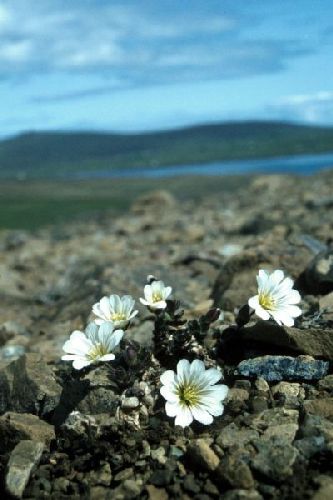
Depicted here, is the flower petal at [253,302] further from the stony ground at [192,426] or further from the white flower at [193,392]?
the white flower at [193,392]

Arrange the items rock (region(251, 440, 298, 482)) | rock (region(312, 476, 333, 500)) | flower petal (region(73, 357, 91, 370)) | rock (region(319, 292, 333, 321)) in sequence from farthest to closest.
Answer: rock (region(319, 292, 333, 321)), flower petal (region(73, 357, 91, 370)), rock (region(251, 440, 298, 482)), rock (region(312, 476, 333, 500))

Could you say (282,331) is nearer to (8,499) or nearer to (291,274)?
(8,499)

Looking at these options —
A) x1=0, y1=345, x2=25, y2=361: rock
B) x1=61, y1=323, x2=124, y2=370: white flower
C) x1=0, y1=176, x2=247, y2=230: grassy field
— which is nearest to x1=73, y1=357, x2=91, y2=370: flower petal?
x1=61, y1=323, x2=124, y2=370: white flower

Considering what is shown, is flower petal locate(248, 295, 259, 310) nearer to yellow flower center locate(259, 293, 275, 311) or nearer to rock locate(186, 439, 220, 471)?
yellow flower center locate(259, 293, 275, 311)

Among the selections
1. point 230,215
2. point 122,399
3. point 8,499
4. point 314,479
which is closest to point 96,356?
point 122,399

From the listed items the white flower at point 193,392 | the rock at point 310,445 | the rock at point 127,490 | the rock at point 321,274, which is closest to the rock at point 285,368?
the white flower at point 193,392

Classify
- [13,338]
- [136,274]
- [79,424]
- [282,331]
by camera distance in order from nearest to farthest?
[79,424] < [282,331] < [13,338] < [136,274]
